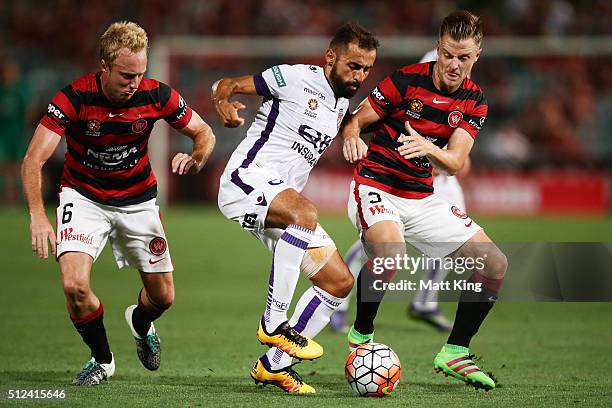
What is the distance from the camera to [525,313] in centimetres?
1012

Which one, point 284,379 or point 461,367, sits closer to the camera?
point 284,379

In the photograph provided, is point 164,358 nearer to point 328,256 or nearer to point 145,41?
point 328,256

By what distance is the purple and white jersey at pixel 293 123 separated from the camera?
263 inches

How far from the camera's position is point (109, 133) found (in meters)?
6.45

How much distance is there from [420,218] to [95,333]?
2241 mm

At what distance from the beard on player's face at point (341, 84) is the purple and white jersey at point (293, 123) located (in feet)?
0.19

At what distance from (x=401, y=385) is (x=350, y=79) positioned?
194cm

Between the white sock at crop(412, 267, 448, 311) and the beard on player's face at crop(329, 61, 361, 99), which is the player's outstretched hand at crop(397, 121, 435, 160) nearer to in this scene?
the beard on player's face at crop(329, 61, 361, 99)

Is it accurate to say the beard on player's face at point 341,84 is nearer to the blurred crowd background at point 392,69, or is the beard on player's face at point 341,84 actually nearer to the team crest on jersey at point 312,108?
the team crest on jersey at point 312,108

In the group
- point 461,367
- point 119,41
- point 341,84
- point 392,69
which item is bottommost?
point 392,69

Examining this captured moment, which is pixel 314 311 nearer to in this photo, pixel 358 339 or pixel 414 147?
pixel 358 339

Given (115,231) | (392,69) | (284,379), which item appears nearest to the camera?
(284,379)

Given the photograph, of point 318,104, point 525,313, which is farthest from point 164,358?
point 525,313

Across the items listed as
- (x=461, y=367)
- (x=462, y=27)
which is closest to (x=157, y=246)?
(x=461, y=367)
